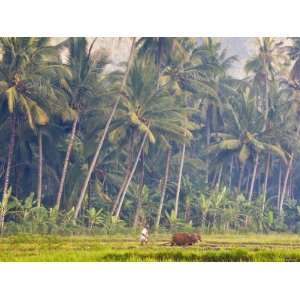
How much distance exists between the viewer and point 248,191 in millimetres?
18750

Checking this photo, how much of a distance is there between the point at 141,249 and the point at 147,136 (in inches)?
120

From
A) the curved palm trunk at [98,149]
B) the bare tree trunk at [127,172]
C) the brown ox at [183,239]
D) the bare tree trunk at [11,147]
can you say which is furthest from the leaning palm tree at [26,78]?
the brown ox at [183,239]

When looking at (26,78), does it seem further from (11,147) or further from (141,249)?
(141,249)

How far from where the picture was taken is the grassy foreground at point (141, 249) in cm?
1647

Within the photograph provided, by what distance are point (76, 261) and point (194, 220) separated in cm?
332

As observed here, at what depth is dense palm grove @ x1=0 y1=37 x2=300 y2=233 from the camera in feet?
60.0

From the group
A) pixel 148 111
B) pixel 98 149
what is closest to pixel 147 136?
pixel 148 111

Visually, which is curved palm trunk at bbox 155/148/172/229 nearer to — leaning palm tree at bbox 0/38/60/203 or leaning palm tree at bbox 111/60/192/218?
leaning palm tree at bbox 111/60/192/218

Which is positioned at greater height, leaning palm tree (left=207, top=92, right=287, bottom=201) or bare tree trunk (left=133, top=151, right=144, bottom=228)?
leaning palm tree (left=207, top=92, right=287, bottom=201)

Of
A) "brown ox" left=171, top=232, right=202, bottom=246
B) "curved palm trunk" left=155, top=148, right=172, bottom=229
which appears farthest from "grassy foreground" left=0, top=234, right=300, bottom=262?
"curved palm trunk" left=155, top=148, right=172, bottom=229

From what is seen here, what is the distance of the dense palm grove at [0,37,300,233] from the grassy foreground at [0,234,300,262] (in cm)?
44

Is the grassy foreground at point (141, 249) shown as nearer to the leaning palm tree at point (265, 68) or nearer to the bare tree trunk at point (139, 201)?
the bare tree trunk at point (139, 201)
